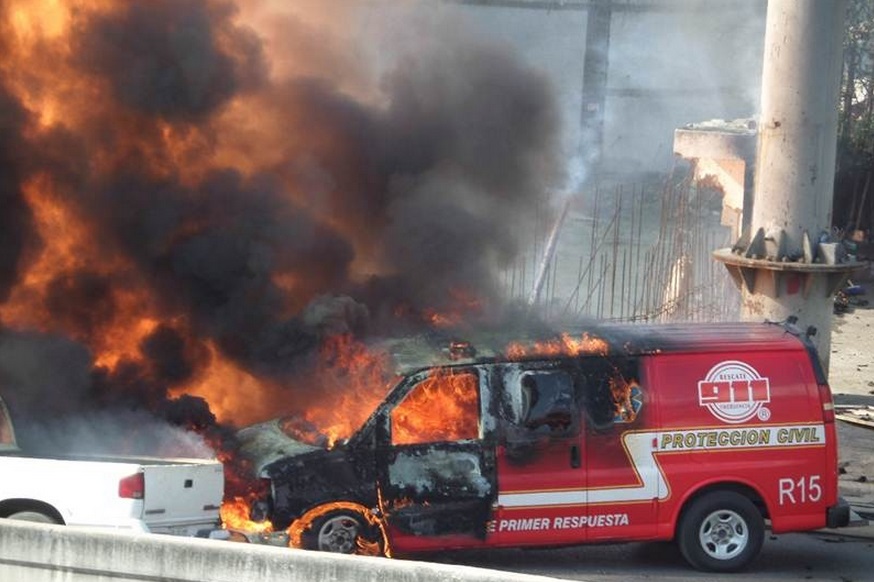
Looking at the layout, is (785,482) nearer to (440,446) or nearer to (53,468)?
(440,446)

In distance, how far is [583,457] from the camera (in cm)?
946

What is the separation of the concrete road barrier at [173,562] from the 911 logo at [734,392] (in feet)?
12.4

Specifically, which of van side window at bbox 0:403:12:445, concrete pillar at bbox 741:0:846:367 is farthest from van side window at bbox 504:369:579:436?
concrete pillar at bbox 741:0:846:367

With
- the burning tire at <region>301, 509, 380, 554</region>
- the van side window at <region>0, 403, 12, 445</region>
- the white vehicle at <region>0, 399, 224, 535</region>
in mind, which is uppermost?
the van side window at <region>0, 403, 12, 445</region>

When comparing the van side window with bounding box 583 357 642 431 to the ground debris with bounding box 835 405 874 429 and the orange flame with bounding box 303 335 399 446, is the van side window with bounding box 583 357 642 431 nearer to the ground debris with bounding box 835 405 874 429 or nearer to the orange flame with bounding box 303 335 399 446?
the orange flame with bounding box 303 335 399 446

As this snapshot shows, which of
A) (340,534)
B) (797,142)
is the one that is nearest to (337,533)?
(340,534)

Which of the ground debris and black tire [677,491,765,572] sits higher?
the ground debris

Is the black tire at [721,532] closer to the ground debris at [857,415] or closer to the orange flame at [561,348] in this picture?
the orange flame at [561,348]

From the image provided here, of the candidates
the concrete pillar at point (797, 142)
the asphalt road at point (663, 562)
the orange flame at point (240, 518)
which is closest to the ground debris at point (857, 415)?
the concrete pillar at point (797, 142)

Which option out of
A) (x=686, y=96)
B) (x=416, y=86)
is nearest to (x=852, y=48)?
(x=686, y=96)

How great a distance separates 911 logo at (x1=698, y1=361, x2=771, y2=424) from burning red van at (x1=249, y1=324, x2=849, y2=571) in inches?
0.5

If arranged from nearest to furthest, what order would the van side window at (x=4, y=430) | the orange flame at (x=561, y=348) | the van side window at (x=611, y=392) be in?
the van side window at (x=4, y=430) < the van side window at (x=611, y=392) < the orange flame at (x=561, y=348)

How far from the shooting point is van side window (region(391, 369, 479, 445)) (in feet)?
30.9

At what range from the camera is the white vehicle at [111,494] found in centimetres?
866
